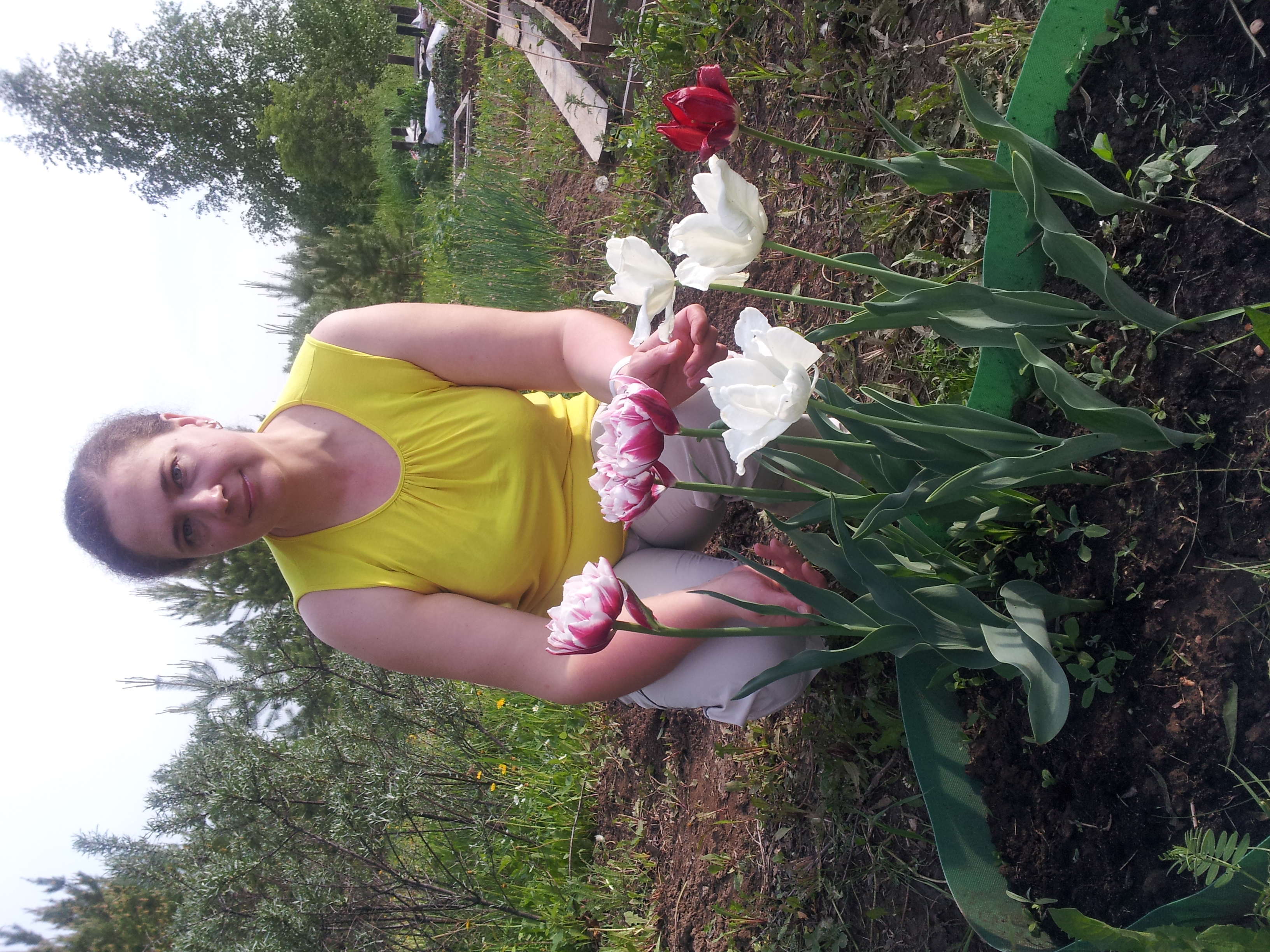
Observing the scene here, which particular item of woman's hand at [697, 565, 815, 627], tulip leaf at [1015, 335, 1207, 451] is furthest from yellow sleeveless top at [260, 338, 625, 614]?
tulip leaf at [1015, 335, 1207, 451]

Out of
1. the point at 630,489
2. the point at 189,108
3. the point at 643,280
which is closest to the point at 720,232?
the point at 643,280

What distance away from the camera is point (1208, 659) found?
1.12 m

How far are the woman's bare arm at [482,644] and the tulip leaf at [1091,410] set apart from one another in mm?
643

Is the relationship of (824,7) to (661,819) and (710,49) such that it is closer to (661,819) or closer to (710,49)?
(710,49)

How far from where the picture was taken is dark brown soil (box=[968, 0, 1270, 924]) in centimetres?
111

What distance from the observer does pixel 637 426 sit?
1.05m

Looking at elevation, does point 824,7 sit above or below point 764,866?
above

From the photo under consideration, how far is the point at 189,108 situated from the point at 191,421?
17289 mm

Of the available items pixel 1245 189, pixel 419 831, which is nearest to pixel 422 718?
pixel 419 831

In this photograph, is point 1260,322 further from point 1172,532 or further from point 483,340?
point 483,340

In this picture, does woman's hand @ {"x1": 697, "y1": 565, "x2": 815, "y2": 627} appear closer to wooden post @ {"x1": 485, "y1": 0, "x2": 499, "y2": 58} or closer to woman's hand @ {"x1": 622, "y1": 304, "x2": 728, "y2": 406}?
woman's hand @ {"x1": 622, "y1": 304, "x2": 728, "y2": 406}

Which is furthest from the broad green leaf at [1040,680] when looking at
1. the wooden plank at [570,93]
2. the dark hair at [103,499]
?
the wooden plank at [570,93]

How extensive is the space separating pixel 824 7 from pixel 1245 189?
4.77 feet

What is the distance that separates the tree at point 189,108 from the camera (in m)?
15.2
